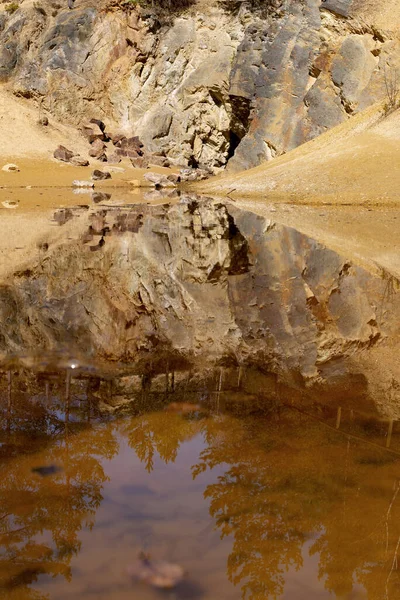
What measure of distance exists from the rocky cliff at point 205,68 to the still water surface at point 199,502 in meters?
29.8

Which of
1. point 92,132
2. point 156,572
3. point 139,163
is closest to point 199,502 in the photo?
point 156,572

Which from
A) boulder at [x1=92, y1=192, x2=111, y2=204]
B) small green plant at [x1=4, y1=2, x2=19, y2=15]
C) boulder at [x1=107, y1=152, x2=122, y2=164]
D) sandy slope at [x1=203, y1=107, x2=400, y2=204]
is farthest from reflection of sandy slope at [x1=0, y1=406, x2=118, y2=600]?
small green plant at [x1=4, y1=2, x2=19, y2=15]

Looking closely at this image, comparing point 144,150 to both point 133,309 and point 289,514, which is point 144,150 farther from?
point 289,514

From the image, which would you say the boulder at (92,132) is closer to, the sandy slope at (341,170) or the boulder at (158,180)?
the boulder at (158,180)

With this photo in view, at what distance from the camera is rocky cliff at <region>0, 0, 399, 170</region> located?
3266 centimetres

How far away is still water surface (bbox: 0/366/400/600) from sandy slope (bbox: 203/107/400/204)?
19.7 metres

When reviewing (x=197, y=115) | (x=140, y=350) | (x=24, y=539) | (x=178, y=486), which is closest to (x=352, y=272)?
(x=140, y=350)

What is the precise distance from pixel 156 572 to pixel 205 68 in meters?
41.2

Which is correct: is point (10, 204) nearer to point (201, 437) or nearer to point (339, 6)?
point (339, 6)

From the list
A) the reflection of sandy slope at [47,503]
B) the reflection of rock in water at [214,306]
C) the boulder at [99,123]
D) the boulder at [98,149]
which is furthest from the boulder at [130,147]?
the reflection of sandy slope at [47,503]

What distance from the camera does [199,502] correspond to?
3.50 m

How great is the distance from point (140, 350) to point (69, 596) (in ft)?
13.2

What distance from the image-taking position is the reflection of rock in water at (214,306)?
6.53 metres

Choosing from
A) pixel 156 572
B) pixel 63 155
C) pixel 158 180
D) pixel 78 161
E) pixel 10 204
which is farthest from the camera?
pixel 63 155
